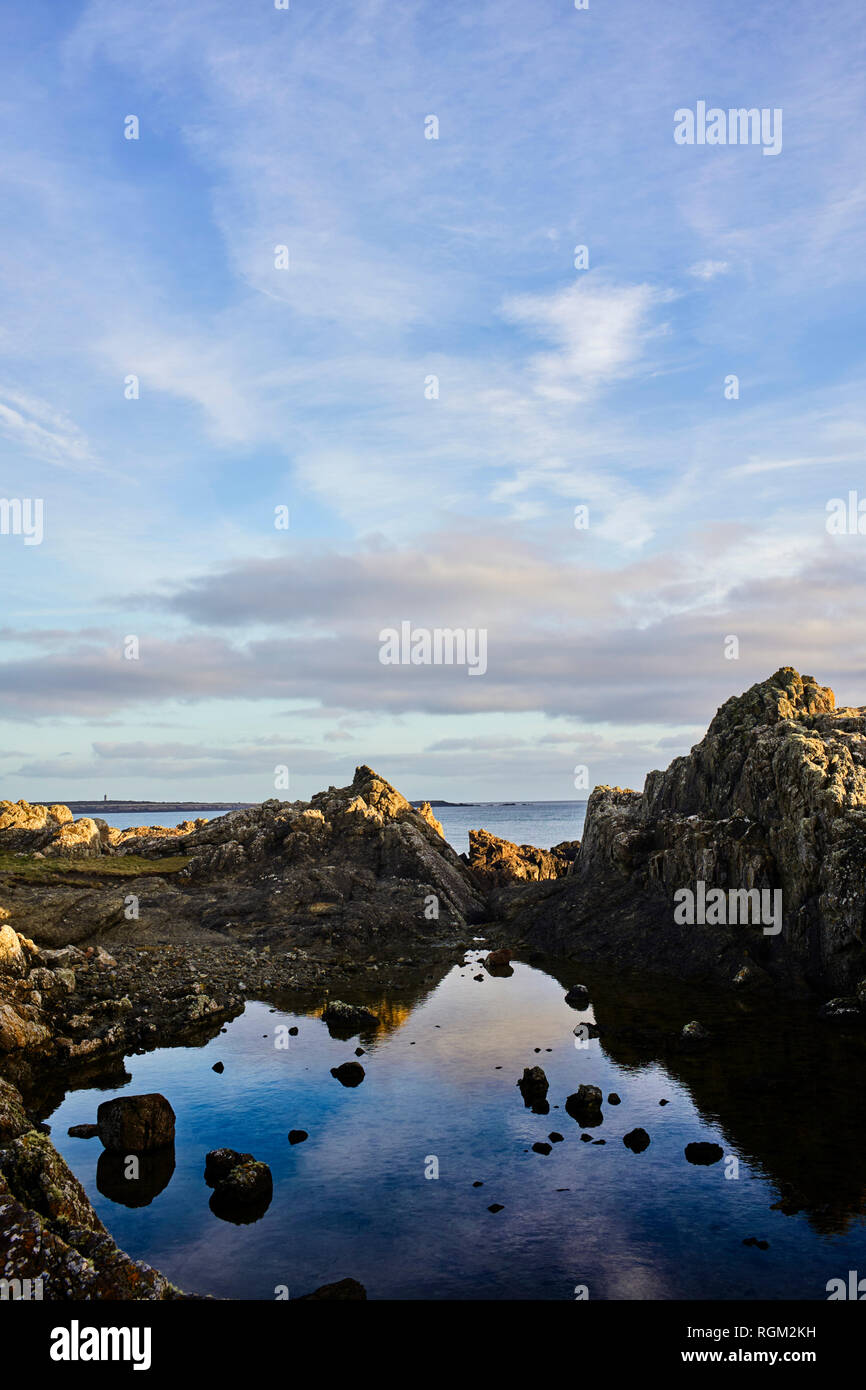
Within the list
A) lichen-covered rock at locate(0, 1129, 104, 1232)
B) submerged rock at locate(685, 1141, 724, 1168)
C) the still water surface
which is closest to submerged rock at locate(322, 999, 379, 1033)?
the still water surface

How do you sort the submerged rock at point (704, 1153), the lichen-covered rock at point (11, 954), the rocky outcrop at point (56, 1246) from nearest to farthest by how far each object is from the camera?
the rocky outcrop at point (56, 1246), the submerged rock at point (704, 1153), the lichen-covered rock at point (11, 954)

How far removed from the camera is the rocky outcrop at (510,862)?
10812 cm

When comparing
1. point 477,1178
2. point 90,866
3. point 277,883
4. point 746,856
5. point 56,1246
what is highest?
point 746,856

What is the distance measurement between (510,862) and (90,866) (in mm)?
54027

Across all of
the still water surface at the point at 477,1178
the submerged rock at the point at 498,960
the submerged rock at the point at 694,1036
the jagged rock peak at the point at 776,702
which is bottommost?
the still water surface at the point at 477,1178

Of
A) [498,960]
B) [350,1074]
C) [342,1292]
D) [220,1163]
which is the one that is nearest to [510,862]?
[498,960]

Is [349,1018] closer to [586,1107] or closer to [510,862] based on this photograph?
[586,1107]

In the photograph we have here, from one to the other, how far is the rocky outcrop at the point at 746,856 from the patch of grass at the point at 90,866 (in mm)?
41607

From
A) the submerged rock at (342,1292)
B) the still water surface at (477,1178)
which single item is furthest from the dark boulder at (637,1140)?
the submerged rock at (342,1292)

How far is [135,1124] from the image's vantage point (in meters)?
32.5

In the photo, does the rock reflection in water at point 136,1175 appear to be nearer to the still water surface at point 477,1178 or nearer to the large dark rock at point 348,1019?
the still water surface at point 477,1178
